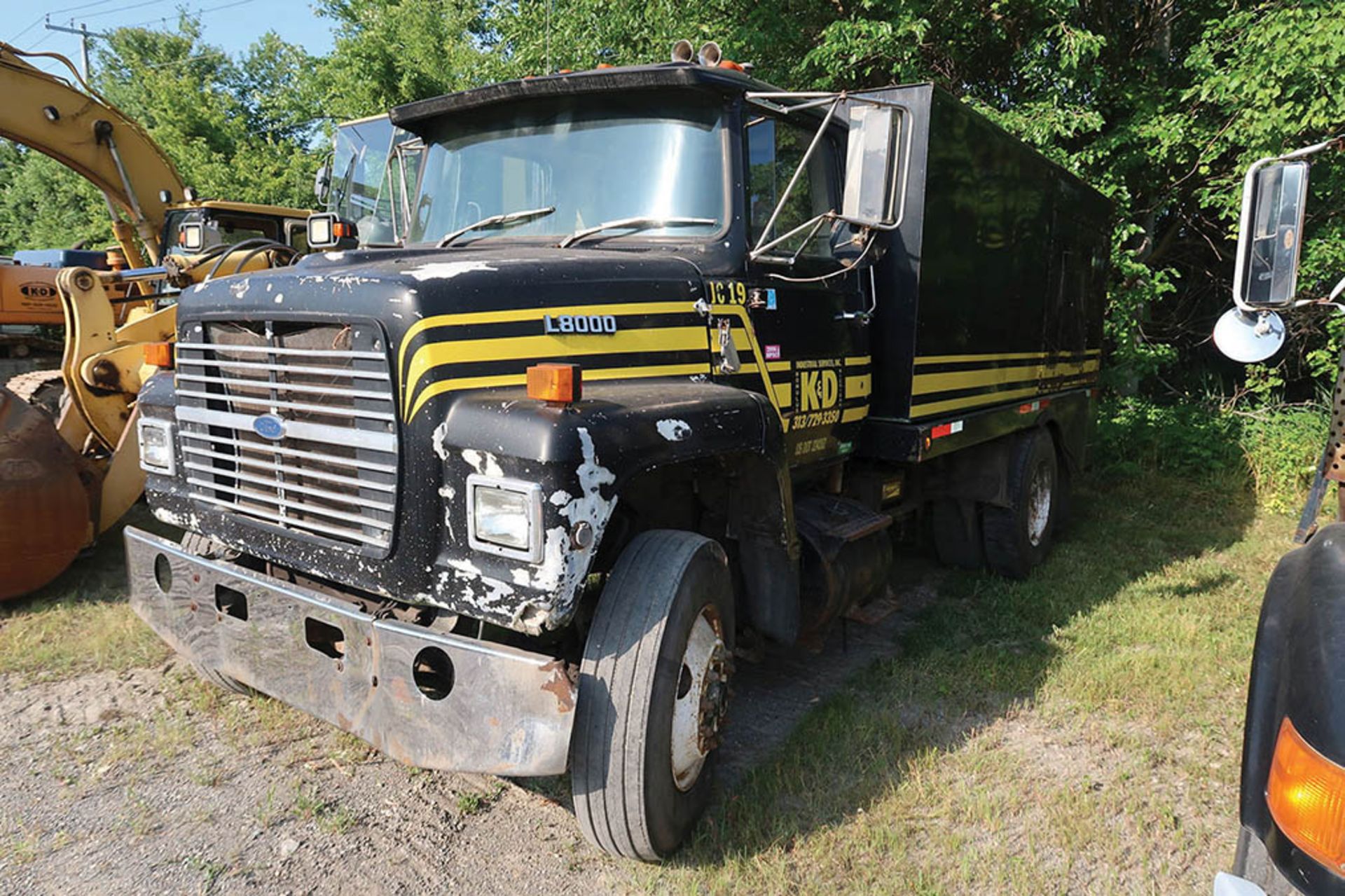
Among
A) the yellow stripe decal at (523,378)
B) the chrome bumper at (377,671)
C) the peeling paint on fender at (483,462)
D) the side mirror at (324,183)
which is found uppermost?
the side mirror at (324,183)

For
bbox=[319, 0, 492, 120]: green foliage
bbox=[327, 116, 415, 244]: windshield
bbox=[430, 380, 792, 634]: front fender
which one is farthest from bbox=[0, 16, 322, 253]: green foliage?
bbox=[430, 380, 792, 634]: front fender

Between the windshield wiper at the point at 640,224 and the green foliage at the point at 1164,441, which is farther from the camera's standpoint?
the green foliage at the point at 1164,441

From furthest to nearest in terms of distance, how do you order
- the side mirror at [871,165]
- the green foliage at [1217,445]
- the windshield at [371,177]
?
the green foliage at [1217,445]
the windshield at [371,177]
the side mirror at [871,165]

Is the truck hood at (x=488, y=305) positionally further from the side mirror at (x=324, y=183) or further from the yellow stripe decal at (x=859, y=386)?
the side mirror at (x=324, y=183)

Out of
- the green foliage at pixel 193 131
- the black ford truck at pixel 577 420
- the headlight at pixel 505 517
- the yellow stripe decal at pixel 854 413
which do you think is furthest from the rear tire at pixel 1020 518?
the green foliage at pixel 193 131

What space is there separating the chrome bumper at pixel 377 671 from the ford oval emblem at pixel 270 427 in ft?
1.73

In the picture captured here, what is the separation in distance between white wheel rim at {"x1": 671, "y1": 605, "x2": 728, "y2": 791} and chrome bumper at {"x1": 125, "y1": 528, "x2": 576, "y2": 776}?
0.51 metres

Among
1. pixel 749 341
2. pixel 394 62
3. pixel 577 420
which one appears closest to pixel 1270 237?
pixel 749 341

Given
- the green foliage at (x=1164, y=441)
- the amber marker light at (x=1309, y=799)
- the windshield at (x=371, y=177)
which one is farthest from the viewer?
the green foliage at (x=1164, y=441)

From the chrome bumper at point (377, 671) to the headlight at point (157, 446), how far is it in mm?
372

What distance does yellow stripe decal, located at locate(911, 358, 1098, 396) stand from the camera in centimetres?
487

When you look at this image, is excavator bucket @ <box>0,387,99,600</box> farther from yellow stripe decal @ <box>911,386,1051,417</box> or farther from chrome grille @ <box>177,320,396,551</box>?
yellow stripe decal @ <box>911,386,1051,417</box>

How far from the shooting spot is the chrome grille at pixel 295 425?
2855 mm

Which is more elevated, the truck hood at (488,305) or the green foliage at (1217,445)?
the truck hood at (488,305)
